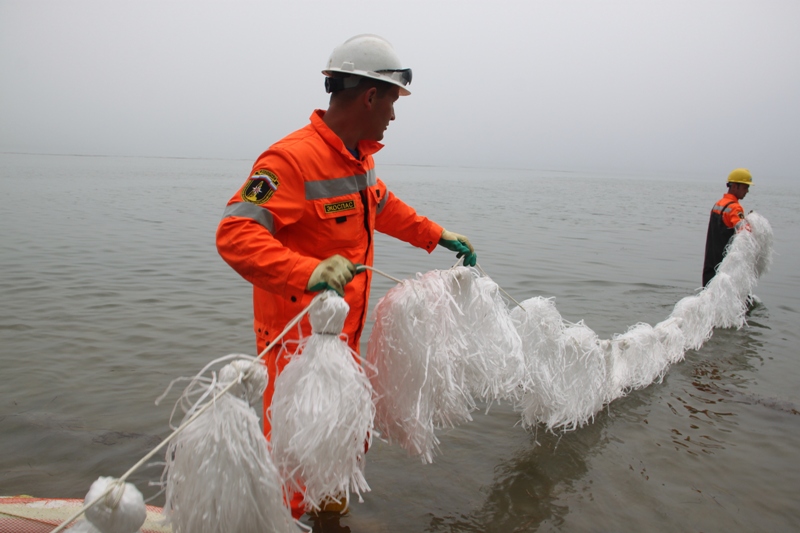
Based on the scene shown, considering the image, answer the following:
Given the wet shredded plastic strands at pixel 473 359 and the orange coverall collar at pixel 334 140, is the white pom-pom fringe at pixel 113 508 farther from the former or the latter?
the orange coverall collar at pixel 334 140

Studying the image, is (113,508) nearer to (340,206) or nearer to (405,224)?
(340,206)

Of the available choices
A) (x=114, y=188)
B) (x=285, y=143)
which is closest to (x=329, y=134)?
(x=285, y=143)

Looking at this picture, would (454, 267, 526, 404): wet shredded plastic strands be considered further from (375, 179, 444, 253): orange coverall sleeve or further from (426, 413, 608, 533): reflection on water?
(426, 413, 608, 533): reflection on water

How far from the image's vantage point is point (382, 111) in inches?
107

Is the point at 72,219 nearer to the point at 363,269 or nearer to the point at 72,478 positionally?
the point at 72,478

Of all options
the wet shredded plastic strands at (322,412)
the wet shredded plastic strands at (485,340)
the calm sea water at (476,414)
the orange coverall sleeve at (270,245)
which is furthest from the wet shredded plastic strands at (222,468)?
the calm sea water at (476,414)

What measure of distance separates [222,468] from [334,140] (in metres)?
1.48

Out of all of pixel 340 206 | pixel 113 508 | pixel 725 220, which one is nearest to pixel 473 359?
pixel 340 206

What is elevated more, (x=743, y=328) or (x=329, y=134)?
(x=329, y=134)

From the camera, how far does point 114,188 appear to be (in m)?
27.1

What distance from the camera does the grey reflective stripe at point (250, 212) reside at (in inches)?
93.0

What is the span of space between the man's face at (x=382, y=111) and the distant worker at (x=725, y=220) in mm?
7484

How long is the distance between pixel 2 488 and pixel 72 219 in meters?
13.9

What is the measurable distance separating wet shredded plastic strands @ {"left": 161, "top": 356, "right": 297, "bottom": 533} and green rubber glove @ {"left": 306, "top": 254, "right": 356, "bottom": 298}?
0.41m
